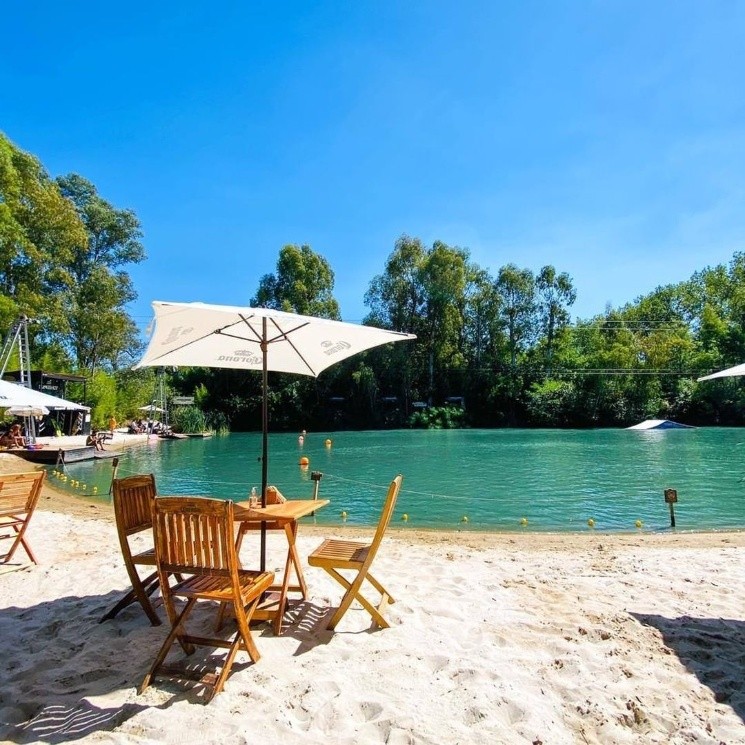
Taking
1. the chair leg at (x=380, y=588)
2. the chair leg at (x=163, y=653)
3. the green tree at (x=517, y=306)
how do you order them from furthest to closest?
the green tree at (x=517, y=306)
the chair leg at (x=380, y=588)
the chair leg at (x=163, y=653)

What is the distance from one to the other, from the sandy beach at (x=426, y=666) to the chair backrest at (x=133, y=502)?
60cm

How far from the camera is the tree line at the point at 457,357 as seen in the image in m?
39.2

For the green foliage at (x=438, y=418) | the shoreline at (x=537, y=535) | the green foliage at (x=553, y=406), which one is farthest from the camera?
the green foliage at (x=553, y=406)

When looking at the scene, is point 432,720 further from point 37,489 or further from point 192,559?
point 37,489

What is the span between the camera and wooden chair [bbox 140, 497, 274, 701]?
2557mm

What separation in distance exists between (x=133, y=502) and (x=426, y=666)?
2367 millimetres

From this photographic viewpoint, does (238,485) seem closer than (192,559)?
No

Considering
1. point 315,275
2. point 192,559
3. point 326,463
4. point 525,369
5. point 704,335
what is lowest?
point 326,463

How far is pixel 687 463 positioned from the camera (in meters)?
17.5

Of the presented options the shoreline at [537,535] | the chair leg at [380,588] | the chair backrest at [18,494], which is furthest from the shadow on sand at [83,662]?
the shoreline at [537,535]

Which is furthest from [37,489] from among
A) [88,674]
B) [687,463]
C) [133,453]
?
[133,453]

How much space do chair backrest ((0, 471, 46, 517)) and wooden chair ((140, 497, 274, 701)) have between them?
121 inches

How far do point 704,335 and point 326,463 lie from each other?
43.3 metres

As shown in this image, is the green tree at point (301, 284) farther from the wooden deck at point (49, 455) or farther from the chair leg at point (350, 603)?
the chair leg at point (350, 603)
